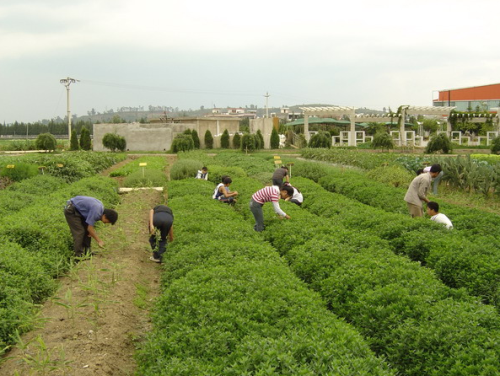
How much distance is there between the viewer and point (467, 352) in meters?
4.75

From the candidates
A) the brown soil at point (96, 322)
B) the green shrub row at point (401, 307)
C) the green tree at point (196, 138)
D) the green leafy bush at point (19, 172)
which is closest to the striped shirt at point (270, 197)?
the green shrub row at point (401, 307)

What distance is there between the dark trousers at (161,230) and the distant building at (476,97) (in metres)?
79.0

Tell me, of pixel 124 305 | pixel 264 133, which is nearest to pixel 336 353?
pixel 124 305

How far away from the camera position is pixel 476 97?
286 feet

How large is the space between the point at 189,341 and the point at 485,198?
1615 cm

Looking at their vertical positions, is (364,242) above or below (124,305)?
above

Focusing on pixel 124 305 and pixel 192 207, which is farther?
pixel 192 207

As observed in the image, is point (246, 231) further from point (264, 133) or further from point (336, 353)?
point (264, 133)

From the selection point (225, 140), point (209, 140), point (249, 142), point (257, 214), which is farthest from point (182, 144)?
point (257, 214)

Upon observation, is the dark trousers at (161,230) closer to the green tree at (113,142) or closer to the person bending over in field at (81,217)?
the person bending over in field at (81,217)

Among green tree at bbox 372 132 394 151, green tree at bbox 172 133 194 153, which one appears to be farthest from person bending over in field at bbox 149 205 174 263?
green tree at bbox 372 132 394 151

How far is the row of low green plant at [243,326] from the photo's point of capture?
14.6 feet

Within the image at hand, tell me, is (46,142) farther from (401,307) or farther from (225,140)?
(401,307)

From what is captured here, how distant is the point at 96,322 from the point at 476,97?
9405cm
